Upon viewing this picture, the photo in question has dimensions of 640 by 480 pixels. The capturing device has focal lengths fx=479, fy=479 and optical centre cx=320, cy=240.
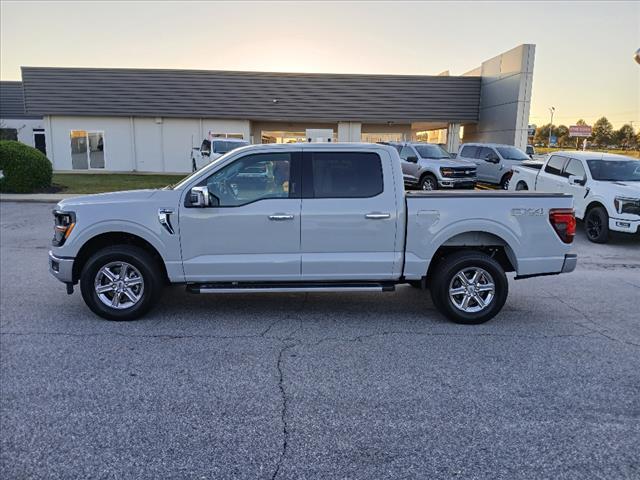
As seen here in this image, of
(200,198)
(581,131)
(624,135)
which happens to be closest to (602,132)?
(624,135)

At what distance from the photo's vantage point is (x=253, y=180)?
5.20 m

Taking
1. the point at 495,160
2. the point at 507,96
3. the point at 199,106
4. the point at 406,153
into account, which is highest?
the point at 507,96

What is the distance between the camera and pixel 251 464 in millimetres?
2900

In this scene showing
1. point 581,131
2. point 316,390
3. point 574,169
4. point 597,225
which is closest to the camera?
point 316,390

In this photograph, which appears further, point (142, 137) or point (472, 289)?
point (142, 137)

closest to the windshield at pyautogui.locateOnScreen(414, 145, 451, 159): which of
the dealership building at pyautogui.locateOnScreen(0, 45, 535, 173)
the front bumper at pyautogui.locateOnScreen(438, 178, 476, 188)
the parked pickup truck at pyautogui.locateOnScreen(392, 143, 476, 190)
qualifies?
the parked pickup truck at pyautogui.locateOnScreen(392, 143, 476, 190)

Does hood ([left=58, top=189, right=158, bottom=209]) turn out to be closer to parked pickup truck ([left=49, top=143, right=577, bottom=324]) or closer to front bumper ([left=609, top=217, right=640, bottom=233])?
parked pickup truck ([left=49, top=143, right=577, bottom=324])

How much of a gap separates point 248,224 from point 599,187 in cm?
856

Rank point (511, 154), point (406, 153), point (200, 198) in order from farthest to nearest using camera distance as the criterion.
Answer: point (511, 154), point (406, 153), point (200, 198)

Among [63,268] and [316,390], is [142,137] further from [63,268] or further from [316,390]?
[316,390]

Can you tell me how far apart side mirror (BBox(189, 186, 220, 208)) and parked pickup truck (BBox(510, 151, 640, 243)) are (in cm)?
867

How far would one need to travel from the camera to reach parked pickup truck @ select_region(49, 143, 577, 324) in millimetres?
5133

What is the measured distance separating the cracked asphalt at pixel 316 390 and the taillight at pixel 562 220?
3.55 feet

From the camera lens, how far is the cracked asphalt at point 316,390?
295cm
